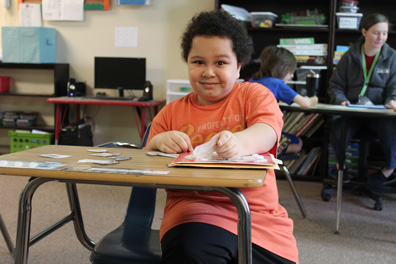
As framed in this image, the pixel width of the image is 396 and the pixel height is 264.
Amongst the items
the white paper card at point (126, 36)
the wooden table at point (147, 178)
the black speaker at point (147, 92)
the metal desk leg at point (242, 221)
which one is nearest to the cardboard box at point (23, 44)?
the white paper card at point (126, 36)

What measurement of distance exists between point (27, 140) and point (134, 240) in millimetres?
3285

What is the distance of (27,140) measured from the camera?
14.2ft

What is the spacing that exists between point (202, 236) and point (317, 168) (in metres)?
3.09

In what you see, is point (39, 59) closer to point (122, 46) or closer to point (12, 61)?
point (12, 61)

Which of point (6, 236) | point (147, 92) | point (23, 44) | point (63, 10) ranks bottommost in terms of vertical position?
point (6, 236)

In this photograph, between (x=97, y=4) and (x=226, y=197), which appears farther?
(x=97, y=4)

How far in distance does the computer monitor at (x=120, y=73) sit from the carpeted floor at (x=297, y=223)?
1292 mm

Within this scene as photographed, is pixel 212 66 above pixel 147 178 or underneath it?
above

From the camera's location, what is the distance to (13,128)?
14.5 feet

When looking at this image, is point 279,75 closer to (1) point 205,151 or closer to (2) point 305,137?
(2) point 305,137

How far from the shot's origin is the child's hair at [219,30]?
4.14ft

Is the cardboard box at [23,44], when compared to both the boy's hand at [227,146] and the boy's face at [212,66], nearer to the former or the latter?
the boy's face at [212,66]

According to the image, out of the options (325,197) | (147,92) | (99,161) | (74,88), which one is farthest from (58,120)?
(99,161)

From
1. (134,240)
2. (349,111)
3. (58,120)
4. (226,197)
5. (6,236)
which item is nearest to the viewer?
(226,197)
